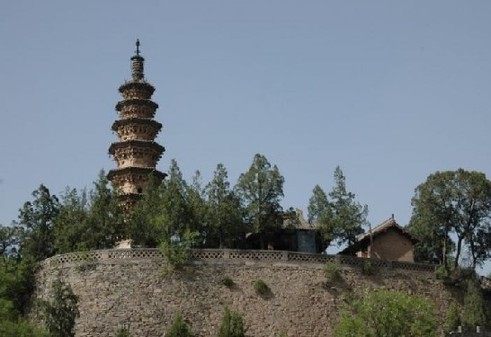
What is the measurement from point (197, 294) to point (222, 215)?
213 inches

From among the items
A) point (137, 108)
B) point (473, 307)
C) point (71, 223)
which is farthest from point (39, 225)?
point (473, 307)

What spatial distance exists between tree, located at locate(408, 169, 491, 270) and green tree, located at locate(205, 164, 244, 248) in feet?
32.6

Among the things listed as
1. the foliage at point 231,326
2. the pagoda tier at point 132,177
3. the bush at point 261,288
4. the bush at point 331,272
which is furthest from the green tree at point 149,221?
the bush at point 331,272

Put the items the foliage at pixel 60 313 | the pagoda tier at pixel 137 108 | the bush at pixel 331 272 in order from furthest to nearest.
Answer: the pagoda tier at pixel 137 108 < the bush at pixel 331 272 < the foliage at pixel 60 313

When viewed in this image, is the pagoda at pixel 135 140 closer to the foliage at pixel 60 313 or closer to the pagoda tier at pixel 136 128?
the pagoda tier at pixel 136 128

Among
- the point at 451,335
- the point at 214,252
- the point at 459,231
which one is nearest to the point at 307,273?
the point at 214,252

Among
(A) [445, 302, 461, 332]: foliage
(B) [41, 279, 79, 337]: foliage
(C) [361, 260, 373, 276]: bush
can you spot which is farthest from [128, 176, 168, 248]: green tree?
(A) [445, 302, 461, 332]: foliage

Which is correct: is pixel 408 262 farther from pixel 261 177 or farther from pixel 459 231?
pixel 261 177

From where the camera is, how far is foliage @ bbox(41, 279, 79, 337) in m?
35.4

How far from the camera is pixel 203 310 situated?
126 feet

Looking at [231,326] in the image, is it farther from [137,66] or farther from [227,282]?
[137,66]

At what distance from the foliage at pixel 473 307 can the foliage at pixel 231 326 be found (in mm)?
11166

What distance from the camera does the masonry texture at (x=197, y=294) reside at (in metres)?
38.0

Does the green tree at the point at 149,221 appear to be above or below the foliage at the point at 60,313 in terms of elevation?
above
